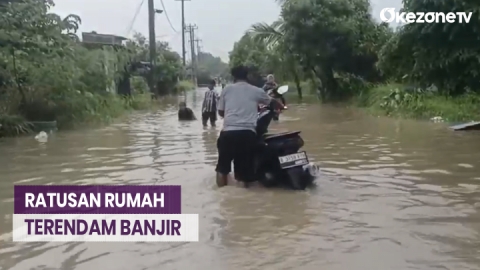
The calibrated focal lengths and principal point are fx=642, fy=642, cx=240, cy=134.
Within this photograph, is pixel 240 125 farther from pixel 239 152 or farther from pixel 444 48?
pixel 444 48

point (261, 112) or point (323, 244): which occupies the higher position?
point (261, 112)

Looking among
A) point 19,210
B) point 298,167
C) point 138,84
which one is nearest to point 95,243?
point 19,210

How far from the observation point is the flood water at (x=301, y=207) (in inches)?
194

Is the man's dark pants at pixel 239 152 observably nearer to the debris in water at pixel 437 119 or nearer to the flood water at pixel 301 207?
the flood water at pixel 301 207

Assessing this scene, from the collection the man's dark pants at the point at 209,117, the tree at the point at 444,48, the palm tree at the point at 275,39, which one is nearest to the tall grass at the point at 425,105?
the tree at the point at 444,48

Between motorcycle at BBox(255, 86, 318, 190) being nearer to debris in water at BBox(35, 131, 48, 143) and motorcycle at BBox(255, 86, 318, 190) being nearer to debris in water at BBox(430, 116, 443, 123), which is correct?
debris in water at BBox(35, 131, 48, 143)

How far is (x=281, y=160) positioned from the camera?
7301 mm

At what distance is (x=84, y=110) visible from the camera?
17.4 meters

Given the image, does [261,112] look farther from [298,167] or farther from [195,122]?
[195,122]

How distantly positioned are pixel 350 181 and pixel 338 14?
2306 cm

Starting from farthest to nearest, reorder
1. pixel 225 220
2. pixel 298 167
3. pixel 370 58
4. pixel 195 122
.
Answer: pixel 370 58 < pixel 195 122 < pixel 298 167 < pixel 225 220

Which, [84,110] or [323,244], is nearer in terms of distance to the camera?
[323,244]

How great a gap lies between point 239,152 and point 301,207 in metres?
1.05

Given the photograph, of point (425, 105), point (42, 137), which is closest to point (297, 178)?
point (42, 137)
